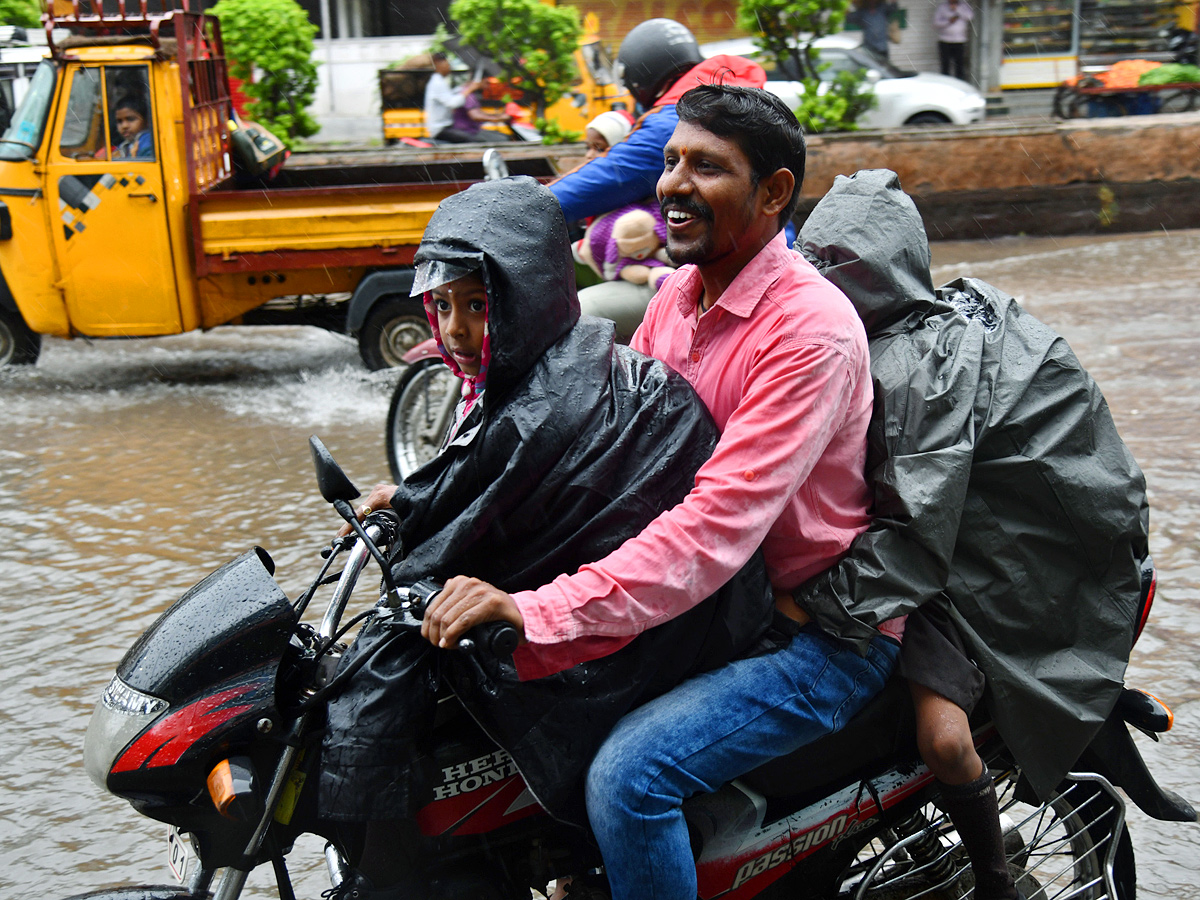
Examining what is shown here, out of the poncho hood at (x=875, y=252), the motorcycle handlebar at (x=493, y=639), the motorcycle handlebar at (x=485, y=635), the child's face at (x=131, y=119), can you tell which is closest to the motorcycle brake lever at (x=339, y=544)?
the motorcycle handlebar at (x=485, y=635)

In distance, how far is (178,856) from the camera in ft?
6.72

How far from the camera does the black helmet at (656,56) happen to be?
4.10m

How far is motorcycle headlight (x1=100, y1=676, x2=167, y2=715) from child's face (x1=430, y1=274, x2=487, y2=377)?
76 centimetres

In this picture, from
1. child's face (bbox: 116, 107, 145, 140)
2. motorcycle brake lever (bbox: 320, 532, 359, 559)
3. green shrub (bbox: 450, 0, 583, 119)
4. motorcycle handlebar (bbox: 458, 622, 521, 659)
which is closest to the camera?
motorcycle handlebar (bbox: 458, 622, 521, 659)

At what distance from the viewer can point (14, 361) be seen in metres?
7.90

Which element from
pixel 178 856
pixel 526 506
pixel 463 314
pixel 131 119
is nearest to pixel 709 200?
pixel 463 314

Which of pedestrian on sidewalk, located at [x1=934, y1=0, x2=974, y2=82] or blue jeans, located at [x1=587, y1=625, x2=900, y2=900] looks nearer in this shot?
blue jeans, located at [x1=587, y1=625, x2=900, y2=900]

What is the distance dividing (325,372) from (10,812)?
5264mm

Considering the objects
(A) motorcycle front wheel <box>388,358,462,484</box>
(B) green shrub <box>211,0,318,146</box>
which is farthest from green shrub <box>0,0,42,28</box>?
(A) motorcycle front wheel <box>388,358,462,484</box>

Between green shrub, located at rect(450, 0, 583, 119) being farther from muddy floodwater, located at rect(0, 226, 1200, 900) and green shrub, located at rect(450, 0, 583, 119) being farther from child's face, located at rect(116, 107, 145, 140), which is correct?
child's face, located at rect(116, 107, 145, 140)

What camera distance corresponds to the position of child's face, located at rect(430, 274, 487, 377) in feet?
6.48

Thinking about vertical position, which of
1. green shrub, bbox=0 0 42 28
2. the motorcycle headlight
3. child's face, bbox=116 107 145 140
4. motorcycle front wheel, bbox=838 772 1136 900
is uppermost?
green shrub, bbox=0 0 42 28

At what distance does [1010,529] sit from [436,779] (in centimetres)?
112

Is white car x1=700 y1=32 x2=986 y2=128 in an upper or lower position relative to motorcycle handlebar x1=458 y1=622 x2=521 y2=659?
upper
